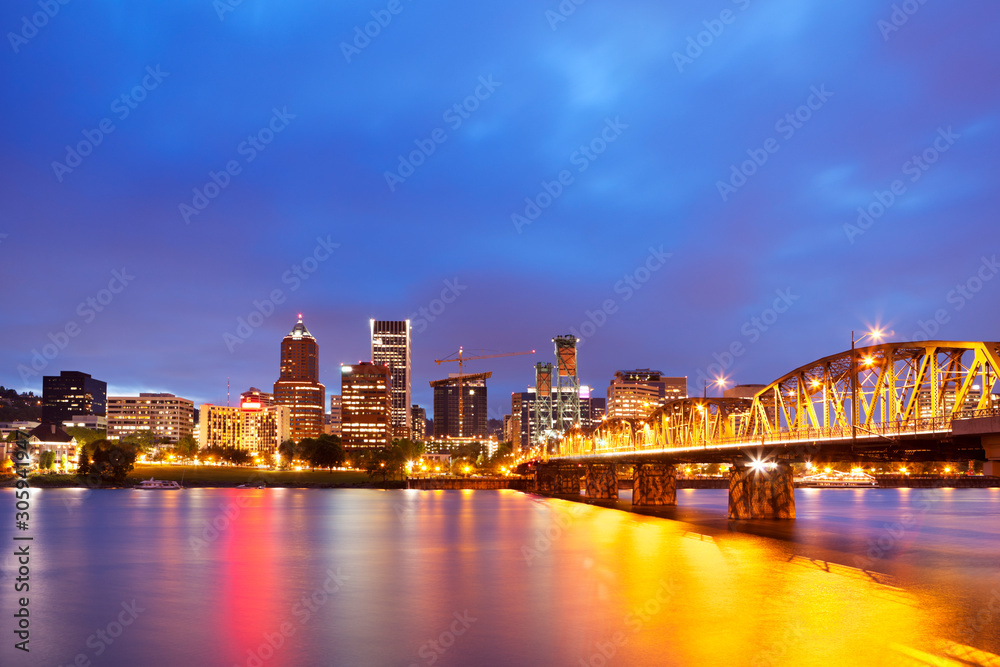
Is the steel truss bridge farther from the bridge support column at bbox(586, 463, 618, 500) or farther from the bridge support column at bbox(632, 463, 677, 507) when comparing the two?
the bridge support column at bbox(586, 463, 618, 500)

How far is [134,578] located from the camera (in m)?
55.3

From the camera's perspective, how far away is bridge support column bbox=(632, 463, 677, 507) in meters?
152

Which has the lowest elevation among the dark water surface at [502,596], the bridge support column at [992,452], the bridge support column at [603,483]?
the bridge support column at [603,483]

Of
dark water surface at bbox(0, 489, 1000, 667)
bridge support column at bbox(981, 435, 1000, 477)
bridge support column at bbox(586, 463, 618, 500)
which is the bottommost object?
bridge support column at bbox(586, 463, 618, 500)

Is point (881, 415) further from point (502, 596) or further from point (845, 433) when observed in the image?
point (502, 596)

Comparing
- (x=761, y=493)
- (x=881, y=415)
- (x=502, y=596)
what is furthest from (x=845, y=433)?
(x=502, y=596)

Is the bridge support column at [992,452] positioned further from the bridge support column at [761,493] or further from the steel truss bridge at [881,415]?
the bridge support column at [761,493]

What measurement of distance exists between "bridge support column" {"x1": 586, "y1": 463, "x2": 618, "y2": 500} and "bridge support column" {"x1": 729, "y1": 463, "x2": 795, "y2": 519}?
74.9 m

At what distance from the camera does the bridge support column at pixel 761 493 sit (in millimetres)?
107688

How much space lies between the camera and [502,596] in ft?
155

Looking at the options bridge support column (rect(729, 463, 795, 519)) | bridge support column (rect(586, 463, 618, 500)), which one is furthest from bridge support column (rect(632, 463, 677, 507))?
bridge support column (rect(729, 463, 795, 519))

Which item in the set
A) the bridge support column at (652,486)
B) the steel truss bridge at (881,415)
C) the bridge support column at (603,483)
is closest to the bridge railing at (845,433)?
the steel truss bridge at (881,415)

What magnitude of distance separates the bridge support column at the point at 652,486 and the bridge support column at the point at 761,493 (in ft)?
139

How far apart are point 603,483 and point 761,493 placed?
7985 cm
